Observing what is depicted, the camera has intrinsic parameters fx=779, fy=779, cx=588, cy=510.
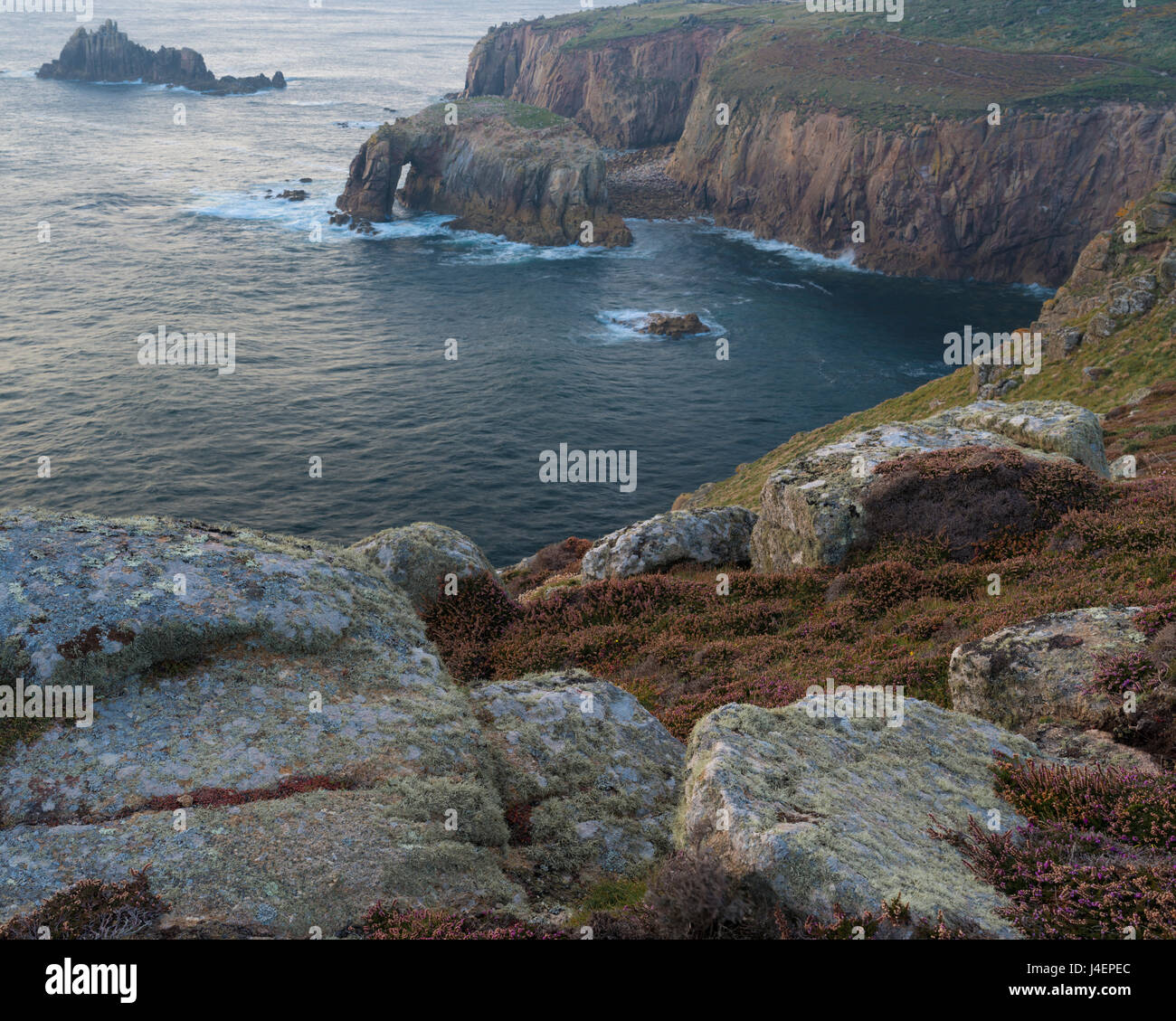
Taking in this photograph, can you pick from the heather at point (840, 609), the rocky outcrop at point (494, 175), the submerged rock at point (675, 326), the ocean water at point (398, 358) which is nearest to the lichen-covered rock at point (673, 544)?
the heather at point (840, 609)

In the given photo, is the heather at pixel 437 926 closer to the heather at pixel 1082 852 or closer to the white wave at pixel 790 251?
the heather at pixel 1082 852

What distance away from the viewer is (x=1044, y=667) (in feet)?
38.3

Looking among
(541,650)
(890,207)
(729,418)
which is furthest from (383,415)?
(890,207)

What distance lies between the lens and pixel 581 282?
10900cm

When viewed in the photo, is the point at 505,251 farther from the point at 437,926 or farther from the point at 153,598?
the point at 437,926

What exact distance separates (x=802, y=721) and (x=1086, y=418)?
17688 mm

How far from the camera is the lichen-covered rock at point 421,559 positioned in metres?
18.0

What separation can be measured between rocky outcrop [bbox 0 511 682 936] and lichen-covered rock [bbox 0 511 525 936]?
0.09 ft

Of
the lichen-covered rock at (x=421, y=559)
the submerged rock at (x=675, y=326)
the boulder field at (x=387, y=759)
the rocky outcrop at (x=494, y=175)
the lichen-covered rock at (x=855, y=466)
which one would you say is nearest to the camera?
the boulder field at (x=387, y=759)

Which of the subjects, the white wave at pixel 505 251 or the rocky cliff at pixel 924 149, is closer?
the rocky cliff at pixel 924 149

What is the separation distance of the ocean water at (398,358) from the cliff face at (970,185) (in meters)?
6.17

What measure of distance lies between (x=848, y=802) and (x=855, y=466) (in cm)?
1387

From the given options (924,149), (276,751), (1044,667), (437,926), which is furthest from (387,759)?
(924,149)

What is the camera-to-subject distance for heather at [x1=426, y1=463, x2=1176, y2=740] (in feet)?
46.9
